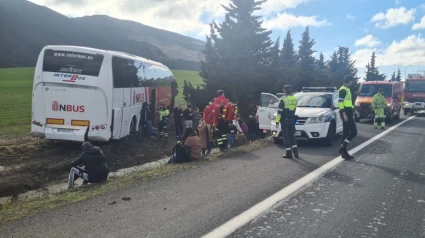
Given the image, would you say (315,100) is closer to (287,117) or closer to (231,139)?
(231,139)

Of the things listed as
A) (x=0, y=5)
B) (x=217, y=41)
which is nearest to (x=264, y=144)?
(x=217, y=41)

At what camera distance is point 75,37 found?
451ft

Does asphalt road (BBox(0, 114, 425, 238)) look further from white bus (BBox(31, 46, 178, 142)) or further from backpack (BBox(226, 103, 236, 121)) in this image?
white bus (BBox(31, 46, 178, 142))

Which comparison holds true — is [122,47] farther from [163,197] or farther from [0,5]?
[163,197]

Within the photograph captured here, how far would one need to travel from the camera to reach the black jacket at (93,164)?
9266mm

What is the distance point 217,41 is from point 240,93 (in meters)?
4.14

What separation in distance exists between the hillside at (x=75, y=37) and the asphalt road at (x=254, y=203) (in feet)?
324

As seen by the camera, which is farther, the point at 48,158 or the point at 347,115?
the point at 48,158

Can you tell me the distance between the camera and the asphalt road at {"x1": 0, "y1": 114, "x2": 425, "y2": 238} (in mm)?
4957

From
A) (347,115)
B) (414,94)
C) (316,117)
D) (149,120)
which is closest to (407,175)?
(347,115)

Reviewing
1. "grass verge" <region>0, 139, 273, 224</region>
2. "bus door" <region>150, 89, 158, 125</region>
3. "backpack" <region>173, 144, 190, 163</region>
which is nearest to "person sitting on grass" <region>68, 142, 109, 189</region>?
"grass verge" <region>0, 139, 273, 224</region>

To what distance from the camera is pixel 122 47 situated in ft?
479

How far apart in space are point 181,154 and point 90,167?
2333 mm

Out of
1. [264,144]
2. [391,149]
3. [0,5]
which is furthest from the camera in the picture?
[0,5]
